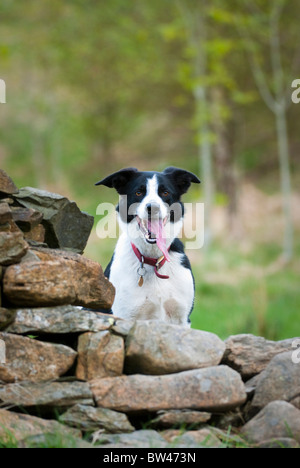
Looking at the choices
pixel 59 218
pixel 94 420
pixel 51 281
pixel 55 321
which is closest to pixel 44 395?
pixel 94 420

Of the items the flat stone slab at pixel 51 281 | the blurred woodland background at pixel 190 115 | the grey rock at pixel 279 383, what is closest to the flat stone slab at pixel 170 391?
the grey rock at pixel 279 383

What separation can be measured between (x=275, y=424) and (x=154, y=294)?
63.0 inches

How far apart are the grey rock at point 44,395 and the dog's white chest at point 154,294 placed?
1.28m

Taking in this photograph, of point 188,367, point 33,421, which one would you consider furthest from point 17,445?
point 188,367

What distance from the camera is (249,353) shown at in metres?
4.34

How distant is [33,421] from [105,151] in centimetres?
2606

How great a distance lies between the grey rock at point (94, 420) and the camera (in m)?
3.51

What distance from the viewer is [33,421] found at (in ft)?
11.3

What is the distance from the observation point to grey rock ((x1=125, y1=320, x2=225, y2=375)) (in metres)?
3.81

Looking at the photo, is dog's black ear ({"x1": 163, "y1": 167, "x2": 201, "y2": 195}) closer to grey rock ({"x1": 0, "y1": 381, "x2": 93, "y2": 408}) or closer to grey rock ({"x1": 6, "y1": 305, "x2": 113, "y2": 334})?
grey rock ({"x1": 6, "y1": 305, "x2": 113, "y2": 334})

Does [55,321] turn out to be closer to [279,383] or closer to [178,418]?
[178,418]

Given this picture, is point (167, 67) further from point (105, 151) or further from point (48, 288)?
point (48, 288)

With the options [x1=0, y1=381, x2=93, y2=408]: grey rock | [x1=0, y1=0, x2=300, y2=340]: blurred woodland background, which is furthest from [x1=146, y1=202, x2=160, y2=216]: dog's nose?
[x1=0, y1=0, x2=300, y2=340]: blurred woodland background

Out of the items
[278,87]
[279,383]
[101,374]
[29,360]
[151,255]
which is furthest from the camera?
[278,87]
